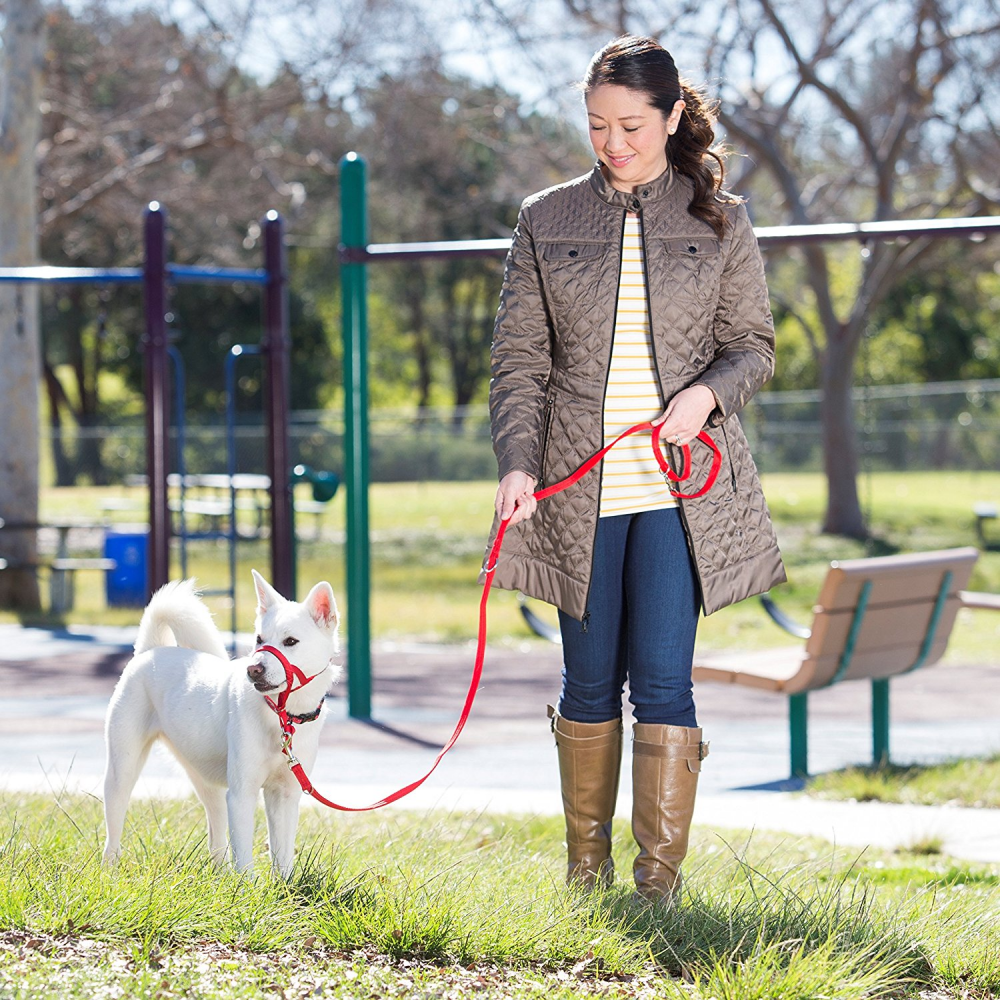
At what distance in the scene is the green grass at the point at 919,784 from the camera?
5504 millimetres

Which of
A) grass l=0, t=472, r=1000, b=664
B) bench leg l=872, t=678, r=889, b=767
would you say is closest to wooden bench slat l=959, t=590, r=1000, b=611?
bench leg l=872, t=678, r=889, b=767

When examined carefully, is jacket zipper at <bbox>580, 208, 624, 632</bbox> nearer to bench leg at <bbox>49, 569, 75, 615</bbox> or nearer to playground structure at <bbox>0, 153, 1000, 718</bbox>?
playground structure at <bbox>0, 153, 1000, 718</bbox>

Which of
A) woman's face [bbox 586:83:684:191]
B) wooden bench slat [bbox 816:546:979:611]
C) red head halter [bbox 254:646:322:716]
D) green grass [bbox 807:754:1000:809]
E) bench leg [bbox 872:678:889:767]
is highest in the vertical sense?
woman's face [bbox 586:83:684:191]

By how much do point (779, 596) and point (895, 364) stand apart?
29096 millimetres

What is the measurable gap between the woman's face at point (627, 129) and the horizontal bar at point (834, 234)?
7.76ft

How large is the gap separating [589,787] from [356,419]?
144 inches

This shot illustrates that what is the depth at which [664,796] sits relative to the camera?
139 inches

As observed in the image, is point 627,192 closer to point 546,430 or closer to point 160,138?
point 546,430

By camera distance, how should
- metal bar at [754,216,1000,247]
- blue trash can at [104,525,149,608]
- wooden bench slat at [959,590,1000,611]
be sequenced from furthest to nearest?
1. blue trash can at [104,525,149,608]
2. wooden bench slat at [959,590,1000,611]
3. metal bar at [754,216,1000,247]

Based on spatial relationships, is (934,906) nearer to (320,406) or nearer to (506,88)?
(506,88)

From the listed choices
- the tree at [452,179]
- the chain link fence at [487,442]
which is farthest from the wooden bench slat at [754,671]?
the chain link fence at [487,442]

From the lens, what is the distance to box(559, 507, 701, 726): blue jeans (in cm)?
352

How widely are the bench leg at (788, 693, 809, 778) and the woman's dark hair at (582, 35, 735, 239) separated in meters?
2.99

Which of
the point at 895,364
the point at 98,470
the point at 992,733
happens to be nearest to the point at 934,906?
the point at 992,733
